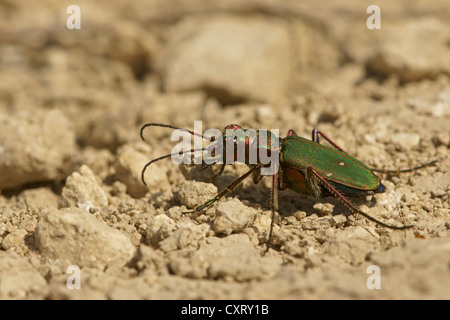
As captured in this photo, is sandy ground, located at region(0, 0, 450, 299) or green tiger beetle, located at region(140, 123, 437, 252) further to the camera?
green tiger beetle, located at region(140, 123, 437, 252)

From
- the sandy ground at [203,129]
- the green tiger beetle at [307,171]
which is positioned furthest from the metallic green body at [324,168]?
the sandy ground at [203,129]

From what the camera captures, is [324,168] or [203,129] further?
[203,129]

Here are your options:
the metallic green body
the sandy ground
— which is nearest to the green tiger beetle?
the metallic green body

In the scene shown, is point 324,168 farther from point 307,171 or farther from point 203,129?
point 203,129

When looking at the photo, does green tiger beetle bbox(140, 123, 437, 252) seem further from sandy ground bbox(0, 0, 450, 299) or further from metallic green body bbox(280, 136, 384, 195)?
sandy ground bbox(0, 0, 450, 299)

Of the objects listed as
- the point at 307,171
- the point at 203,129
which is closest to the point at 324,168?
the point at 307,171
